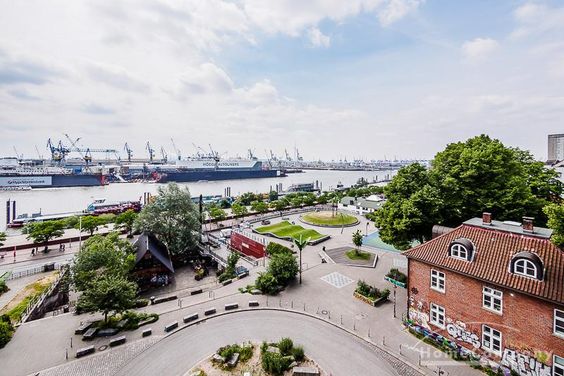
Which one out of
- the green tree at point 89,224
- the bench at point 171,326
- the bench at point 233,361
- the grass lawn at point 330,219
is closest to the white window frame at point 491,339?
the bench at point 233,361

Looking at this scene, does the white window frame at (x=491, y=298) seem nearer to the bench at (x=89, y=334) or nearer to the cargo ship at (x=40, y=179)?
the bench at (x=89, y=334)

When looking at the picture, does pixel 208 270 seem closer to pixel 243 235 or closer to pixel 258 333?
pixel 243 235

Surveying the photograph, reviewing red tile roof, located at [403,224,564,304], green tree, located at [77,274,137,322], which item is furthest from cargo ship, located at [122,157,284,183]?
red tile roof, located at [403,224,564,304]

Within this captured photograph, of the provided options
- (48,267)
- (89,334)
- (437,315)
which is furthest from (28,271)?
(437,315)

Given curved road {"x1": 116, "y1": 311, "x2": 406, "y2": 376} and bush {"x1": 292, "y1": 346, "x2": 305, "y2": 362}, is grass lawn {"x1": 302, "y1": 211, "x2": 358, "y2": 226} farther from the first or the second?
bush {"x1": 292, "y1": 346, "x2": 305, "y2": 362}

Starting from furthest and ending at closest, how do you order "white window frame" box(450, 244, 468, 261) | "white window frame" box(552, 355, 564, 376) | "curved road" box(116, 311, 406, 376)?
"white window frame" box(450, 244, 468, 261) < "curved road" box(116, 311, 406, 376) < "white window frame" box(552, 355, 564, 376)

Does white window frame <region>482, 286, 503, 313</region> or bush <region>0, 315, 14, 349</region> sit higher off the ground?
white window frame <region>482, 286, 503, 313</region>
